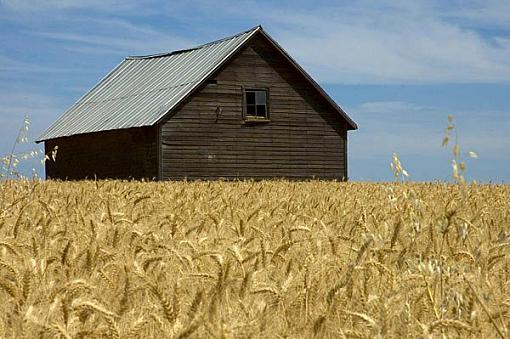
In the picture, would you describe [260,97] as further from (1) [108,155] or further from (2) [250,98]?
(1) [108,155]

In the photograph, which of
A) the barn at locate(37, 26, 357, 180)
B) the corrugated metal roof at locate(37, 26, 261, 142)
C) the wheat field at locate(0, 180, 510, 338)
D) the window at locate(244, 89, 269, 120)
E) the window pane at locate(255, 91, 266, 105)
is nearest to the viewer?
the wheat field at locate(0, 180, 510, 338)

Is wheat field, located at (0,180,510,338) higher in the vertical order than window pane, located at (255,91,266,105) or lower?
lower

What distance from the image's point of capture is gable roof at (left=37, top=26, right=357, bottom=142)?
3150 centimetres

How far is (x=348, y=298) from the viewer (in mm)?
3703

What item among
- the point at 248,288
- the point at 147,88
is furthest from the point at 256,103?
the point at 248,288

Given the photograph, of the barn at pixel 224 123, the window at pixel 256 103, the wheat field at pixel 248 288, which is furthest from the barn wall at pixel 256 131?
the wheat field at pixel 248 288

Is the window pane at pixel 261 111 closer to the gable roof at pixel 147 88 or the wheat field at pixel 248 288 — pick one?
the gable roof at pixel 147 88

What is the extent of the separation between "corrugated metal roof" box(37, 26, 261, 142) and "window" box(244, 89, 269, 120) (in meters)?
1.97

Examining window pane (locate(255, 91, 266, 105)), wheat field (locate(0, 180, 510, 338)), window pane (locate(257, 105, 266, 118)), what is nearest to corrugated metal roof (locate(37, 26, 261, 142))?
window pane (locate(255, 91, 266, 105))

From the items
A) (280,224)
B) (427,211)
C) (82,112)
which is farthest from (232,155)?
(280,224)

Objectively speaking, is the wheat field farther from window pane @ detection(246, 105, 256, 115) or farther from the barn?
window pane @ detection(246, 105, 256, 115)

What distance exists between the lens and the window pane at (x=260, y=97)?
33.2 meters

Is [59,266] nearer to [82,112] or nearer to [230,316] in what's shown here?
[230,316]

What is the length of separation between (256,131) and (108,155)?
21.1ft
